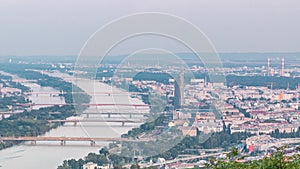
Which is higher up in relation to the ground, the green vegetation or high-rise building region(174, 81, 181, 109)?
high-rise building region(174, 81, 181, 109)

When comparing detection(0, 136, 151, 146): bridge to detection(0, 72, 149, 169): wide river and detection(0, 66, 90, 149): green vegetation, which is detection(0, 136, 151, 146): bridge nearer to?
detection(0, 72, 149, 169): wide river

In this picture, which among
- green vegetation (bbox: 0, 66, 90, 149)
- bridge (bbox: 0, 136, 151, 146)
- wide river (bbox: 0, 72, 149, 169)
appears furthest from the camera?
green vegetation (bbox: 0, 66, 90, 149)

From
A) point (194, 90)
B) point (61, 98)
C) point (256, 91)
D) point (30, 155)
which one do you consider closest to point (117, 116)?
point (194, 90)

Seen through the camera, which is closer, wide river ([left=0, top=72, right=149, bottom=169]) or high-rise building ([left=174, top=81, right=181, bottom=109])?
wide river ([left=0, top=72, right=149, bottom=169])

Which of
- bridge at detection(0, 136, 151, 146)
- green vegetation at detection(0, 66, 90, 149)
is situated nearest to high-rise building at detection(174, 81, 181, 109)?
bridge at detection(0, 136, 151, 146)

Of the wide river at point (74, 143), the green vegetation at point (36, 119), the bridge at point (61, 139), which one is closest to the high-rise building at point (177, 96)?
the wide river at point (74, 143)

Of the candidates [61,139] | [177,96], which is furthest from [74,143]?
[177,96]

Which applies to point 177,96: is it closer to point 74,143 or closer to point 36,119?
point 74,143

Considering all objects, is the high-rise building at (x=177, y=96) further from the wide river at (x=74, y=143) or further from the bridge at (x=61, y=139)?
the bridge at (x=61, y=139)

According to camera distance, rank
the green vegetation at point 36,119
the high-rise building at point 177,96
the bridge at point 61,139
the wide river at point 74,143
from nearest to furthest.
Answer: the wide river at point 74,143
the bridge at point 61,139
the high-rise building at point 177,96
the green vegetation at point 36,119

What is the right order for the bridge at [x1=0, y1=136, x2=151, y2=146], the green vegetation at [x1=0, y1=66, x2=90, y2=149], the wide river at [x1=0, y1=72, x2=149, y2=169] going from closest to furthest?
the wide river at [x1=0, y1=72, x2=149, y2=169] < the bridge at [x1=0, y1=136, x2=151, y2=146] < the green vegetation at [x1=0, y1=66, x2=90, y2=149]

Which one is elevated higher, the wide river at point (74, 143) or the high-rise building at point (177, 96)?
the high-rise building at point (177, 96)
